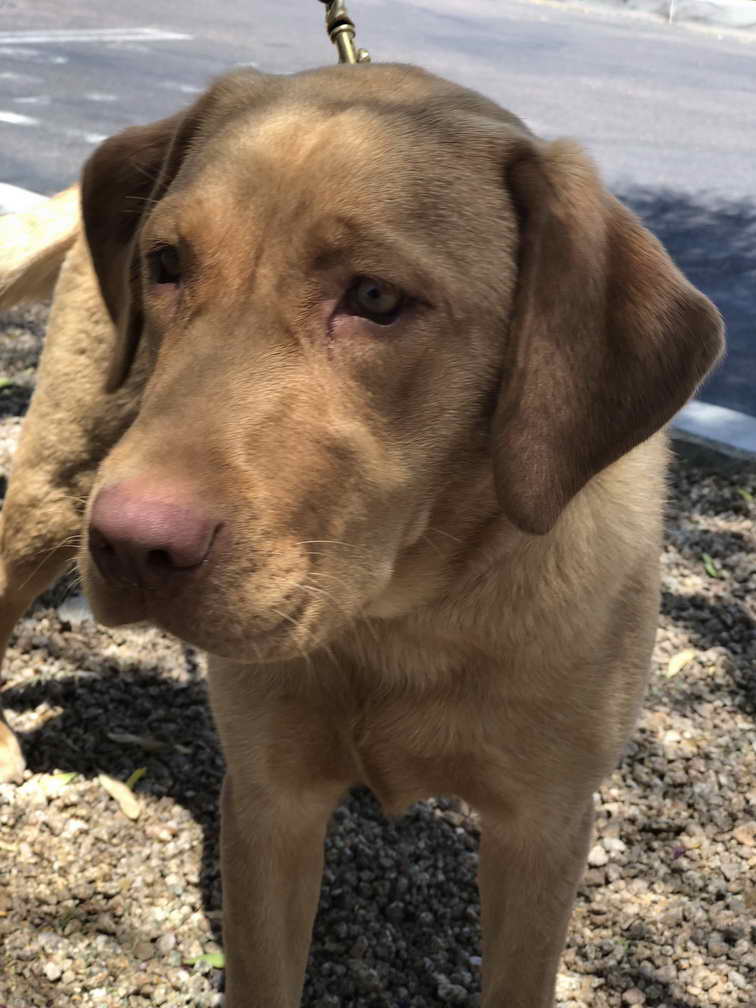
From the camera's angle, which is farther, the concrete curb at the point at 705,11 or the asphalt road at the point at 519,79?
the concrete curb at the point at 705,11

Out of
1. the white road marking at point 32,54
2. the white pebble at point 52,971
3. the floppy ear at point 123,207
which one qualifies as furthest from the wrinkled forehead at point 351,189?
the white road marking at point 32,54

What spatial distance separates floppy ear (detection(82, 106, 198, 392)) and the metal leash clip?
2.27ft

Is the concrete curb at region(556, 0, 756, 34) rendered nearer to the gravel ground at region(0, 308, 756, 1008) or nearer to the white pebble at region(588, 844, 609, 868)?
the gravel ground at region(0, 308, 756, 1008)

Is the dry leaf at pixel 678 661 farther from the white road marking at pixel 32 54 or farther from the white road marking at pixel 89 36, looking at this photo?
the white road marking at pixel 89 36

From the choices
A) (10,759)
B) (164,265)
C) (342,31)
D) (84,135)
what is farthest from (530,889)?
(84,135)

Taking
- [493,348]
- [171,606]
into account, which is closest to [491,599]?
[493,348]

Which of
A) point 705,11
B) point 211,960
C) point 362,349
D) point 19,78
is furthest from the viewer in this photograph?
point 705,11

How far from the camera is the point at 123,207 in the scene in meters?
2.89

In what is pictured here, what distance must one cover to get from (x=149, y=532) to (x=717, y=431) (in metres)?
4.26

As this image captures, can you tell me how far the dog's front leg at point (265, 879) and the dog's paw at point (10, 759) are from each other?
1.10 metres

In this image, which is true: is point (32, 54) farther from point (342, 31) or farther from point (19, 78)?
point (342, 31)

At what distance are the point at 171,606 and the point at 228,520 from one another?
0.59ft

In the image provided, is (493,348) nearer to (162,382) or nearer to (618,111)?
(162,382)

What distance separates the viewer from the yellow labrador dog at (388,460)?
6.82 feet
